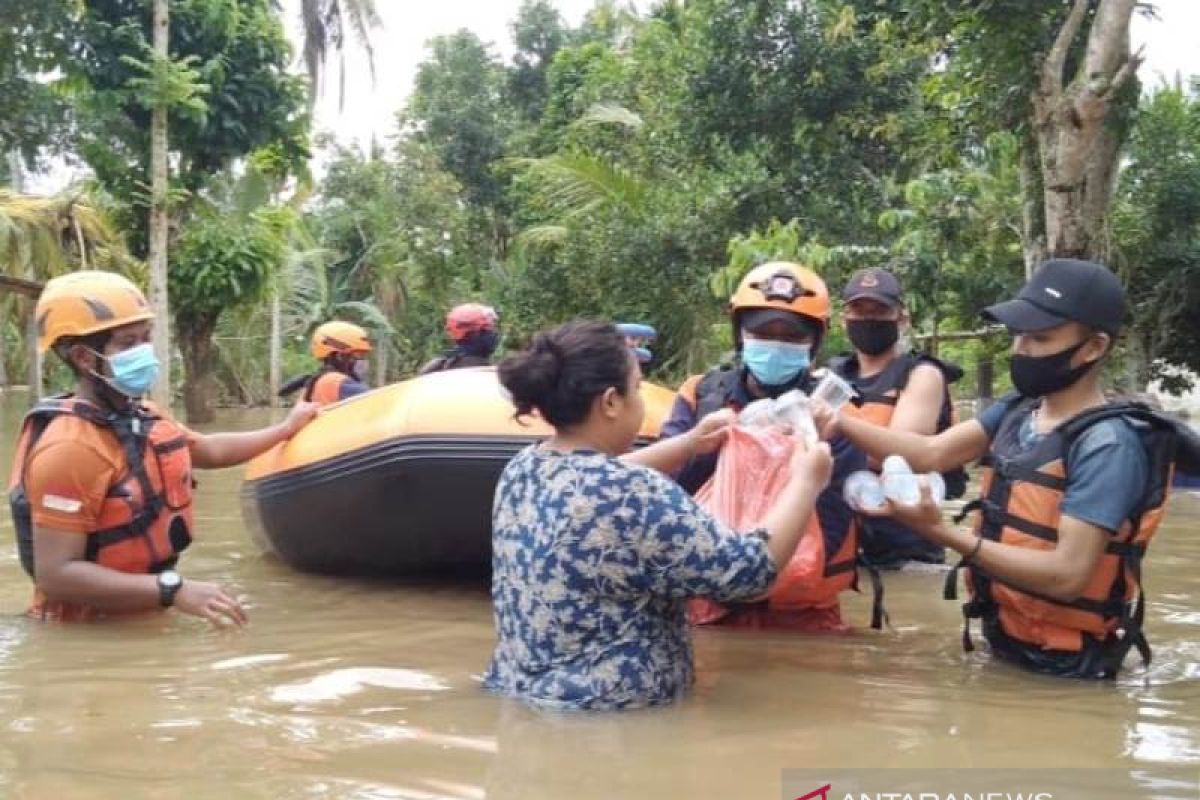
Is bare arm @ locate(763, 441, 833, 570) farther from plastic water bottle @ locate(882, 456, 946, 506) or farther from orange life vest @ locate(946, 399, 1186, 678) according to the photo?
orange life vest @ locate(946, 399, 1186, 678)

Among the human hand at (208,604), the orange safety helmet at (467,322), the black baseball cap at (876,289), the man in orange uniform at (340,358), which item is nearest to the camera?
the human hand at (208,604)

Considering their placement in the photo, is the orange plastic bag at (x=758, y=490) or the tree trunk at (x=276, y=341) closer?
the orange plastic bag at (x=758, y=490)

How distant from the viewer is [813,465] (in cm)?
269

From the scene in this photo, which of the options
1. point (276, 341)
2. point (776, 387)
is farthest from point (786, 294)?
point (276, 341)

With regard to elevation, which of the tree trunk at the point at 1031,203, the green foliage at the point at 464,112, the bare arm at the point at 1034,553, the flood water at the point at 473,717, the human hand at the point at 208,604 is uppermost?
the green foliage at the point at 464,112

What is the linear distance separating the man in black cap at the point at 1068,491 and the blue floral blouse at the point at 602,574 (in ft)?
1.86

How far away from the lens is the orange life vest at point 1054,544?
288 cm

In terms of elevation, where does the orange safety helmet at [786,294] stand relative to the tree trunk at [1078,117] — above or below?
below

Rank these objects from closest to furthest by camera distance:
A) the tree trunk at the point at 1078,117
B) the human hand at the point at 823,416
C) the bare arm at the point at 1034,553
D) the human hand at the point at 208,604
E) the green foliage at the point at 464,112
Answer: the bare arm at the point at 1034,553, the human hand at the point at 823,416, the human hand at the point at 208,604, the tree trunk at the point at 1078,117, the green foliage at the point at 464,112

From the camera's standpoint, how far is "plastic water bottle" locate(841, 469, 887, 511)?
293cm

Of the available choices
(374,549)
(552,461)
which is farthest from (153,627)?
(552,461)

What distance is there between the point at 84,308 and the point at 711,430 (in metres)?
1.68

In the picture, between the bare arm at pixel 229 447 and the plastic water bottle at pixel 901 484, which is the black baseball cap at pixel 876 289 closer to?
the plastic water bottle at pixel 901 484

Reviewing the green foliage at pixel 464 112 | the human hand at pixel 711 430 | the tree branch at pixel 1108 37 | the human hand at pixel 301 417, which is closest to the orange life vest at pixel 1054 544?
the human hand at pixel 711 430
